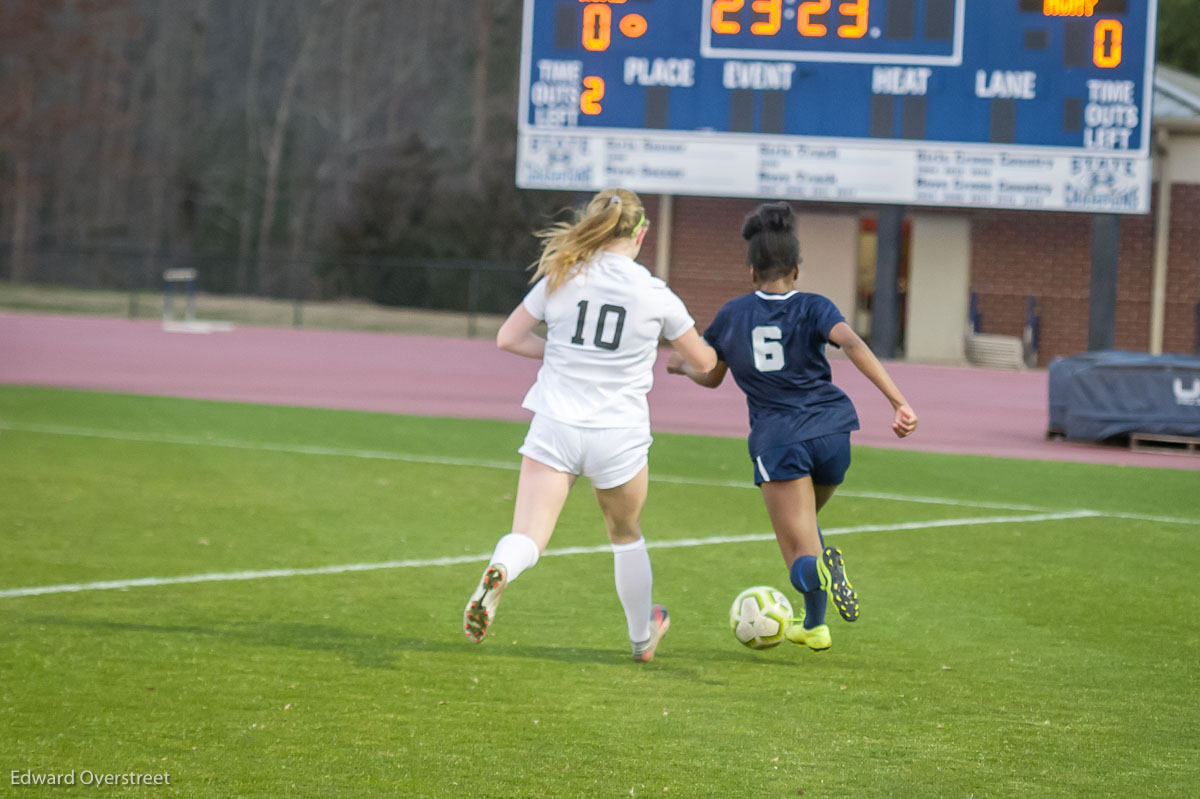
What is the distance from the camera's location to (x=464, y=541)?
921 centimetres

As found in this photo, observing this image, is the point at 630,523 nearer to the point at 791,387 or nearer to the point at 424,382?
the point at 791,387

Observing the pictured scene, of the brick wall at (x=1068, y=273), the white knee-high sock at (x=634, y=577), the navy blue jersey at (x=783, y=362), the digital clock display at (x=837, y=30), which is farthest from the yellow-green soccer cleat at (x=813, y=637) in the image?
the brick wall at (x=1068, y=273)

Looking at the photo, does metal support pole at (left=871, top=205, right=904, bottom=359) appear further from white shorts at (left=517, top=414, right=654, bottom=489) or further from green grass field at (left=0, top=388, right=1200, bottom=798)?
white shorts at (left=517, top=414, right=654, bottom=489)

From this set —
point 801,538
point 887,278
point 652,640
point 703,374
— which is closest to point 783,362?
point 703,374

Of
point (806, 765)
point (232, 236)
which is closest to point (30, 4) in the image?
point (232, 236)

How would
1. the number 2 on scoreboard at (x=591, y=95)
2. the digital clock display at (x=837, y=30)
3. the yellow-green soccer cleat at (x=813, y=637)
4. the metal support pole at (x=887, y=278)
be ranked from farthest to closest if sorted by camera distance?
1. the metal support pole at (x=887, y=278)
2. the number 2 on scoreboard at (x=591, y=95)
3. the digital clock display at (x=837, y=30)
4. the yellow-green soccer cleat at (x=813, y=637)

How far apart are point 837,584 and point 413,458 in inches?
306

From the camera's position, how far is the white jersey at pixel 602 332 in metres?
5.64

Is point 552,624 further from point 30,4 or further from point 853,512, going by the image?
point 30,4

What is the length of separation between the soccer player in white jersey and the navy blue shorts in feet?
1.84

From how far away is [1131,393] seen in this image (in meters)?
15.1

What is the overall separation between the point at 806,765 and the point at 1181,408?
1148 centimetres

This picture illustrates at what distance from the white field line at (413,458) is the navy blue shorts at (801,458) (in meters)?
5.41

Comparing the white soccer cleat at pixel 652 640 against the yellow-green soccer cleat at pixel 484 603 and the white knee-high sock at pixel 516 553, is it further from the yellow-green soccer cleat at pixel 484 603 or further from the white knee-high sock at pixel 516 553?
the yellow-green soccer cleat at pixel 484 603
